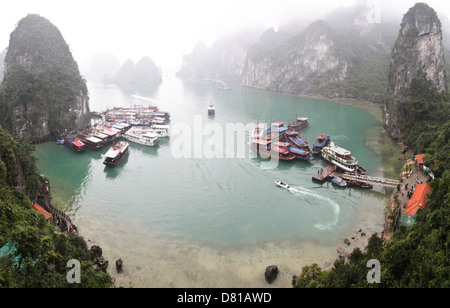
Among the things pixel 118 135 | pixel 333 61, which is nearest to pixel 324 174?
pixel 118 135

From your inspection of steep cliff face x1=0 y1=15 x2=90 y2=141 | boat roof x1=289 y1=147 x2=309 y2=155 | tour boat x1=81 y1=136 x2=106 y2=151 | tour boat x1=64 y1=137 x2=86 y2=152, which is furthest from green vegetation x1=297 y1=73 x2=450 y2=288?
steep cliff face x1=0 y1=15 x2=90 y2=141

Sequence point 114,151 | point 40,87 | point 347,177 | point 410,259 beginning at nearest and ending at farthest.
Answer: point 410,259
point 347,177
point 114,151
point 40,87

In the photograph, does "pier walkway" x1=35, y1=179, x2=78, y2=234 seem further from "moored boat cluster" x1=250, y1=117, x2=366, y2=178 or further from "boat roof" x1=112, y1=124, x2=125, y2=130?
"boat roof" x1=112, y1=124, x2=125, y2=130

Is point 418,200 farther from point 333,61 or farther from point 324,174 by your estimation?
point 333,61

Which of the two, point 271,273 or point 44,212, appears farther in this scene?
point 44,212

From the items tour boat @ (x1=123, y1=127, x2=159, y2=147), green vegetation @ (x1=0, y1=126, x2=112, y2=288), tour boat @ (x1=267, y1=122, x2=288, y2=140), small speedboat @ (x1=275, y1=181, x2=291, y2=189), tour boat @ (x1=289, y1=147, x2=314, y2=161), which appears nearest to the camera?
green vegetation @ (x1=0, y1=126, x2=112, y2=288)

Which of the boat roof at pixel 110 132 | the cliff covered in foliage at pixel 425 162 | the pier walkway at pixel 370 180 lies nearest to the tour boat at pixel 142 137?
the boat roof at pixel 110 132
